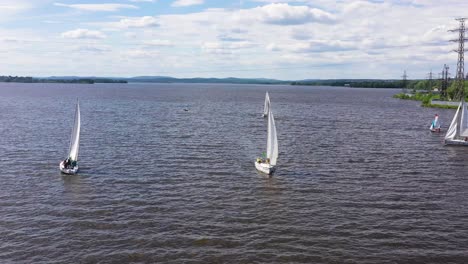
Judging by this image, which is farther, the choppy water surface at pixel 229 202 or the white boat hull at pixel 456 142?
the white boat hull at pixel 456 142

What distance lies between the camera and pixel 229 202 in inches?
1663

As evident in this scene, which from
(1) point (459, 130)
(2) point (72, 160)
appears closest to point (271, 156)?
(2) point (72, 160)

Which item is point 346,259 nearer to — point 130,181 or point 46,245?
point 46,245

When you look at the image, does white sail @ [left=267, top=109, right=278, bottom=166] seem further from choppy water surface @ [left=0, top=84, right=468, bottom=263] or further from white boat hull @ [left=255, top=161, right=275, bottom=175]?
choppy water surface @ [left=0, top=84, right=468, bottom=263]

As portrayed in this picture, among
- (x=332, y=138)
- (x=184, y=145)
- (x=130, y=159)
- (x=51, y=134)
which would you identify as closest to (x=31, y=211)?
(x=130, y=159)

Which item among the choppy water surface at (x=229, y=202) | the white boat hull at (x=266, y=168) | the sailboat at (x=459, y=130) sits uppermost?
the sailboat at (x=459, y=130)

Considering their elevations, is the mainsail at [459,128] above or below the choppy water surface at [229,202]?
above

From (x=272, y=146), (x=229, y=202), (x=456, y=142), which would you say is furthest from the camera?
(x=456, y=142)

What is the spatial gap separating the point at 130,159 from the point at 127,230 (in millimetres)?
25582

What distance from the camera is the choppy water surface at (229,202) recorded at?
105 feet

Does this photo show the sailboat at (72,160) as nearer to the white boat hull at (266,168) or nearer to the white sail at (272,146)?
the white boat hull at (266,168)

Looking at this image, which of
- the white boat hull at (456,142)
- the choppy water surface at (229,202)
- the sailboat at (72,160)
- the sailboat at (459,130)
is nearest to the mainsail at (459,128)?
the sailboat at (459,130)

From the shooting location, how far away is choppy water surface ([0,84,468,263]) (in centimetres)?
3191

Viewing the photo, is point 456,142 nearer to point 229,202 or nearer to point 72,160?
point 229,202
